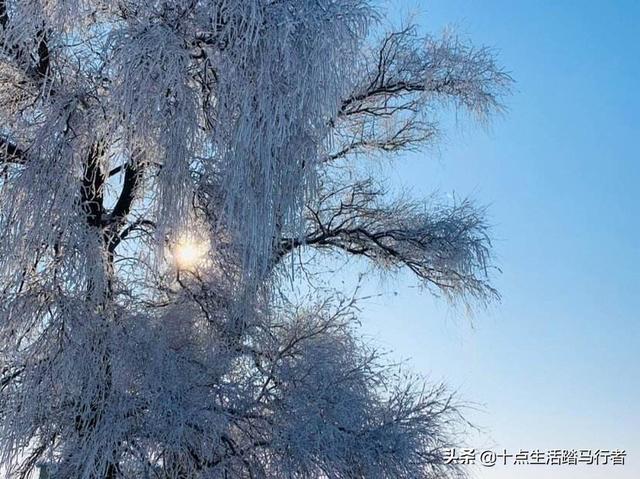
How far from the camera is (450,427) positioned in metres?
3.96

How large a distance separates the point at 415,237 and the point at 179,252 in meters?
1.87

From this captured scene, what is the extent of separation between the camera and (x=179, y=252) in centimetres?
388

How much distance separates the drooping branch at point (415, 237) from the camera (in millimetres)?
5035

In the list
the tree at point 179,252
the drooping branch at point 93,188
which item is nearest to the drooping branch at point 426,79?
the tree at point 179,252

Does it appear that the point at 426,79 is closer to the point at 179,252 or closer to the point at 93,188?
the point at 179,252

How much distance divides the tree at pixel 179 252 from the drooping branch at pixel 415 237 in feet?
3.33

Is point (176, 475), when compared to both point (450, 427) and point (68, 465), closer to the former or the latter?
point (68, 465)

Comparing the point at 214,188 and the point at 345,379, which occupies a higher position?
the point at 214,188

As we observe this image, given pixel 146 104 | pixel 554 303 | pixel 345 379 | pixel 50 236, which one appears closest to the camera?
pixel 146 104

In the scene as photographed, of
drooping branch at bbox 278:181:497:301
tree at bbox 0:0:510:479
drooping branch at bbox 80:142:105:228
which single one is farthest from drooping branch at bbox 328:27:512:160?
drooping branch at bbox 80:142:105:228

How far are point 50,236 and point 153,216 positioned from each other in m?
0.43

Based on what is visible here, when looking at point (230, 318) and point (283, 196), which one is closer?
point (283, 196)

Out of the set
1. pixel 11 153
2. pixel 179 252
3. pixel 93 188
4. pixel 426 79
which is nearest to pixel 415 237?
pixel 426 79

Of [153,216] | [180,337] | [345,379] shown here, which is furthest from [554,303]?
[153,216]
